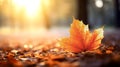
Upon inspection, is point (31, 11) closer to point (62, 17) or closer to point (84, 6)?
point (62, 17)

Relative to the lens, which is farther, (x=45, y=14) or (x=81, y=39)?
(x=45, y=14)

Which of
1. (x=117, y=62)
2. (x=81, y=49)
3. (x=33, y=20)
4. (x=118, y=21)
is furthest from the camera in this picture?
(x=33, y=20)

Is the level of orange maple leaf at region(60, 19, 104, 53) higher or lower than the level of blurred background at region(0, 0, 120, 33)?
lower

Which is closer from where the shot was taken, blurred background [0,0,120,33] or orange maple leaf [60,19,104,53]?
orange maple leaf [60,19,104,53]

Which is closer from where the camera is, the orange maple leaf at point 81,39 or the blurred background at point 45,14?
the orange maple leaf at point 81,39

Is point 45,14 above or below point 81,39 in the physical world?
above

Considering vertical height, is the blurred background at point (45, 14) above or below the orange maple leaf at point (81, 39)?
above

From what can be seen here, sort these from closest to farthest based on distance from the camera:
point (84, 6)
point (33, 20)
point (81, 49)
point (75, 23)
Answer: point (75, 23) < point (81, 49) < point (84, 6) < point (33, 20)

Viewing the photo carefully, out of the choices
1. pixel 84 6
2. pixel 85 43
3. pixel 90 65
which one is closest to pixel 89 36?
pixel 85 43
